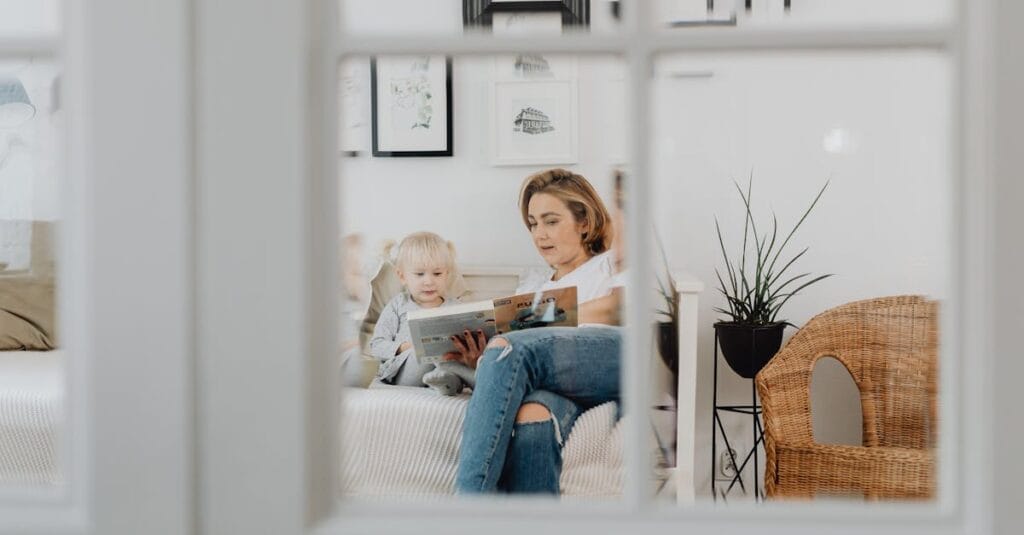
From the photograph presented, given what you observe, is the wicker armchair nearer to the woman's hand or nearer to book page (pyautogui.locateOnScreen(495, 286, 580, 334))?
book page (pyautogui.locateOnScreen(495, 286, 580, 334))

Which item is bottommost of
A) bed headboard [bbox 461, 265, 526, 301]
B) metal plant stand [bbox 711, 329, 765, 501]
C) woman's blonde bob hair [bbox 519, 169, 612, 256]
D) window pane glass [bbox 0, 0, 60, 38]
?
metal plant stand [bbox 711, 329, 765, 501]

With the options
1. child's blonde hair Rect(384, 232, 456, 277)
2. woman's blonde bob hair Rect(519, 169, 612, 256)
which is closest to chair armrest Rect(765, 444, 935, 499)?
woman's blonde bob hair Rect(519, 169, 612, 256)

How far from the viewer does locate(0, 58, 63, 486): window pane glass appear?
2.32 meters

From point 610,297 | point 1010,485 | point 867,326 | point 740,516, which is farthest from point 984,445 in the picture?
point 867,326

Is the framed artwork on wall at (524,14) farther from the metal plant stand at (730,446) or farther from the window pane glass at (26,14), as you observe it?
the window pane glass at (26,14)

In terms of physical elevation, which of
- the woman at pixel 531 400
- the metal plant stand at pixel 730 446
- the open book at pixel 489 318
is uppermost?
the open book at pixel 489 318

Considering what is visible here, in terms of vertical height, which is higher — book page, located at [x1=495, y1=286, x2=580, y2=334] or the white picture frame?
the white picture frame

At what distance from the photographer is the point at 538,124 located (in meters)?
3.37

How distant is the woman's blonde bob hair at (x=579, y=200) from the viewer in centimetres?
288

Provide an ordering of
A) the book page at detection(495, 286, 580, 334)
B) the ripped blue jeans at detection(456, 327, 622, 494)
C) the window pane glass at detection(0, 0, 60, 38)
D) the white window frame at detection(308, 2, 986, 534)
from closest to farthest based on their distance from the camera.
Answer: the white window frame at detection(308, 2, 986, 534) < the ripped blue jeans at detection(456, 327, 622, 494) < the book page at detection(495, 286, 580, 334) < the window pane glass at detection(0, 0, 60, 38)

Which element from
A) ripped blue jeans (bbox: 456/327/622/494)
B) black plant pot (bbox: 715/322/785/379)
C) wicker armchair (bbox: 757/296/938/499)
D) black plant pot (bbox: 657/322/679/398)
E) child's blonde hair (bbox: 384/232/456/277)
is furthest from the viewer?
child's blonde hair (bbox: 384/232/456/277)

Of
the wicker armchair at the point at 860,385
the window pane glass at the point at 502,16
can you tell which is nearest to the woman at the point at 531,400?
the wicker armchair at the point at 860,385

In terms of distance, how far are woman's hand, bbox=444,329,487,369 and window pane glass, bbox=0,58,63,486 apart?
3.34ft

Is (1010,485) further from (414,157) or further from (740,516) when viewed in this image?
(414,157)
